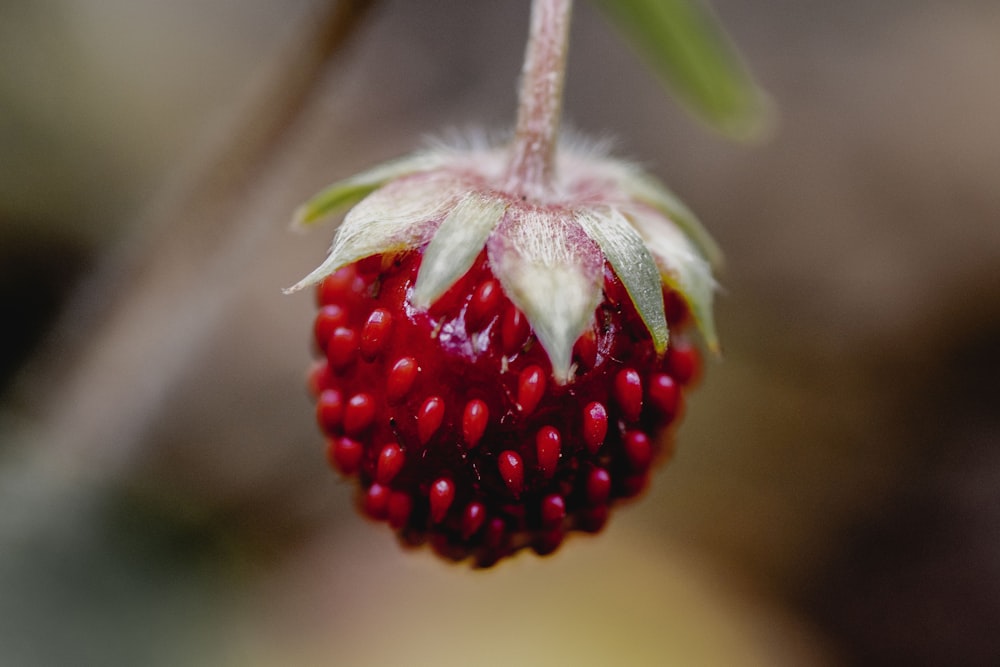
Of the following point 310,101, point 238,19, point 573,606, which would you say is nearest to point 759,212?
point 573,606

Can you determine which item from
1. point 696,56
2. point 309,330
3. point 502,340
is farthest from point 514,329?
point 309,330

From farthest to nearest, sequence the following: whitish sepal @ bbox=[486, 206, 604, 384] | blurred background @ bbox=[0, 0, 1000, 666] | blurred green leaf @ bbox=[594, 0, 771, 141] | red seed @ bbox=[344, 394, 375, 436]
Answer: blurred background @ bbox=[0, 0, 1000, 666], blurred green leaf @ bbox=[594, 0, 771, 141], red seed @ bbox=[344, 394, 375, 436], whitish sepal @ bbox=[486, 206, 604, 384]

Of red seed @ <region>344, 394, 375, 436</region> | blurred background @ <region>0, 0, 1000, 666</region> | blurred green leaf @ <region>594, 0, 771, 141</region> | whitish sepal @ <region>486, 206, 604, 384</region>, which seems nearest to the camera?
whitish sepal @ <region>486, 206, 604, 384</region>

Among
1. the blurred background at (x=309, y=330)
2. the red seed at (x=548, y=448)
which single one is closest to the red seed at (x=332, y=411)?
the red seed at (x=548, y=448)

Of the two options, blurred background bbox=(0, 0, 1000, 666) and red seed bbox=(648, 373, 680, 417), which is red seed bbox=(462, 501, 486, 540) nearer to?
red seed bbox=(648, 373, 680, 417)

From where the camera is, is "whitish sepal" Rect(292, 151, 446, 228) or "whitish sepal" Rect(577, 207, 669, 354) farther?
"whitish sepal" Rect(292, 151, 446, 228)

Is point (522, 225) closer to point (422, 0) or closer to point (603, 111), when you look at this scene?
point (603, 111)

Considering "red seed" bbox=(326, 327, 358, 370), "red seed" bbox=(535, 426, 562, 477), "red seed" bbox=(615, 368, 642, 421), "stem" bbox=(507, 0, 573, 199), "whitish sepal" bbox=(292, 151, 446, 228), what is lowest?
"red seed" bbox=(535, 426, 562, 477)

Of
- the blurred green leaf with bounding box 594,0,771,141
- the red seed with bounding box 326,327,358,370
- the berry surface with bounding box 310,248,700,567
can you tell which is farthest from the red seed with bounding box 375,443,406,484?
the blurred green leaf with bounding box 594,0,771,141

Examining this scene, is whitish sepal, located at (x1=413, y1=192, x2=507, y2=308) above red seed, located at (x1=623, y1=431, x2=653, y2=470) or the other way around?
above
